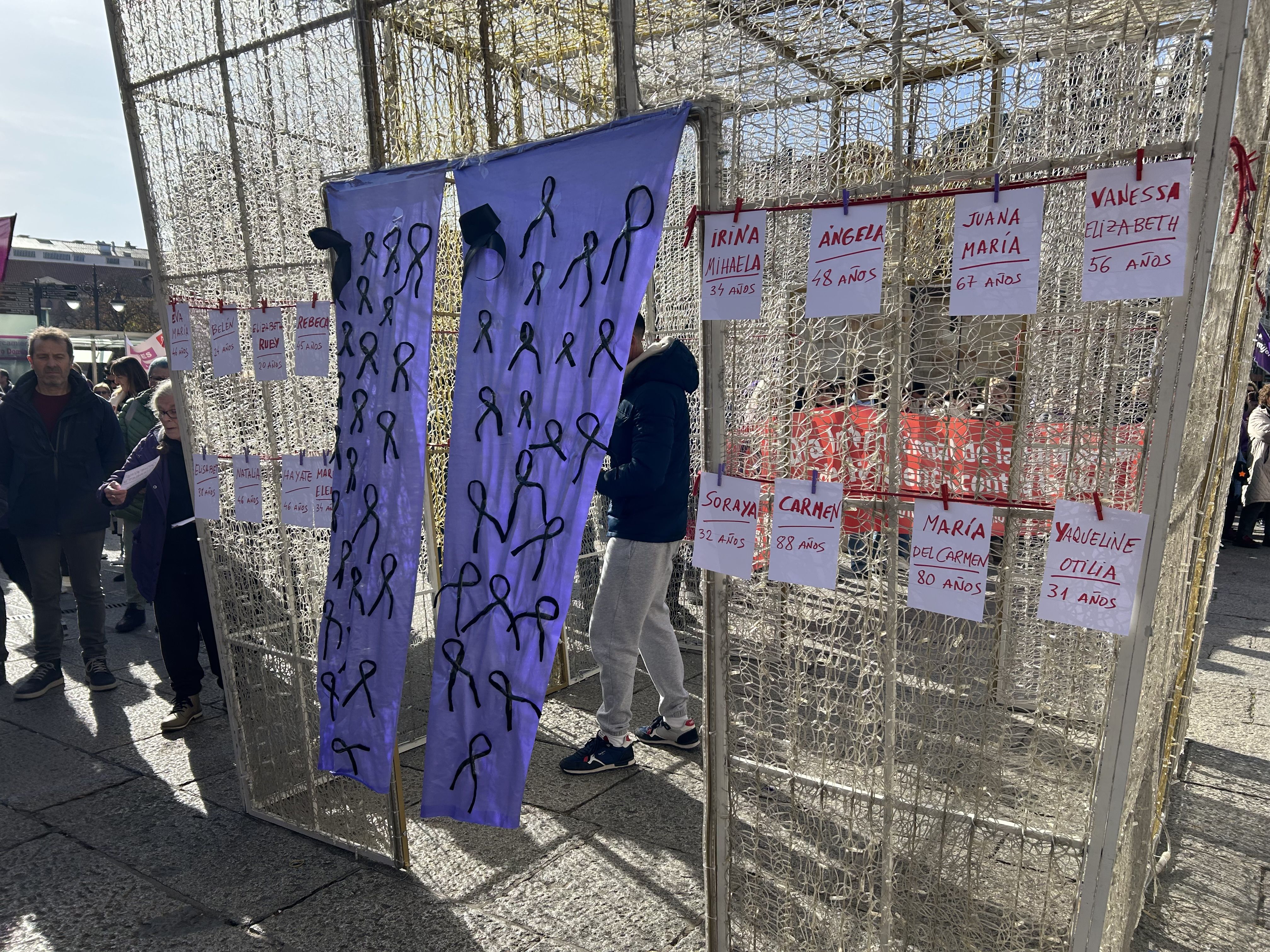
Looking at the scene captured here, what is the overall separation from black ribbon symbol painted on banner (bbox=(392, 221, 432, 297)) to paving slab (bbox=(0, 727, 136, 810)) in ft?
9.04

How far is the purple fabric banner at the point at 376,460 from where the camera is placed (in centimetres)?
264

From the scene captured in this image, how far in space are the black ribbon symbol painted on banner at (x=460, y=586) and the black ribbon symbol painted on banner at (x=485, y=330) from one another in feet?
1.91

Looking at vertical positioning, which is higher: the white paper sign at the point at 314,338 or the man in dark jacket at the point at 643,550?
the white paper sign at the point at 314,338

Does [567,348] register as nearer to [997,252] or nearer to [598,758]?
[997,252]

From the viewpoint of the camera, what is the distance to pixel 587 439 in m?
2.24

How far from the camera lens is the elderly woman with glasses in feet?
13.9

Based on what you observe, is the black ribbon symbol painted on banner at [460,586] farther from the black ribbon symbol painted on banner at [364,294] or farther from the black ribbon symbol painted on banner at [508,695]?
the black ribbon symbol painted on banner at [364,294]

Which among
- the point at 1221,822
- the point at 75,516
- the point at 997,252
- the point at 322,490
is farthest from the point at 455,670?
the point at 75,516

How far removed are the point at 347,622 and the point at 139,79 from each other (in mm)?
2211

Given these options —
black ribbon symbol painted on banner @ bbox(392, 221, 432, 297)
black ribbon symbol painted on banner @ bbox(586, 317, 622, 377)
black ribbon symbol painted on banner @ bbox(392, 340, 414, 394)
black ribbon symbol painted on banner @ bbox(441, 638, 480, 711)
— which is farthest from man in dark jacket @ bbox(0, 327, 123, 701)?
black ribbon symbol painted on banner @ bbox(586, 317, 622, 377)

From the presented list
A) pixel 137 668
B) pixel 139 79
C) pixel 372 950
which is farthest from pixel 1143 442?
pixel 137 668

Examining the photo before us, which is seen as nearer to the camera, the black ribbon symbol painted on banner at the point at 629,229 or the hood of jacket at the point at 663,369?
the black ribbon symbol painted on banner at the point at 629,229

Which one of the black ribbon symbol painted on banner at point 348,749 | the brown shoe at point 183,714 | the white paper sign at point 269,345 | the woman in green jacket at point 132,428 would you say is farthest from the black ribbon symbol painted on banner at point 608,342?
the woman in green jacket at point 132,428

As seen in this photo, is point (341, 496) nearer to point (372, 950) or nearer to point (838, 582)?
point (372, 950)
